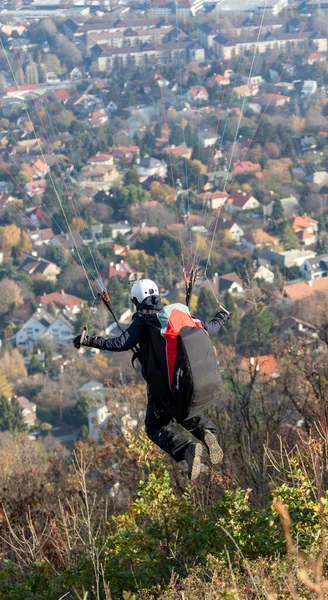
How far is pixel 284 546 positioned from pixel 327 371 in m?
8.89

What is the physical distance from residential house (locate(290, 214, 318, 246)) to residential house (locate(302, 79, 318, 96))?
30.1 meters

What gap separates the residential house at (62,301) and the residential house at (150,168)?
54.5ft

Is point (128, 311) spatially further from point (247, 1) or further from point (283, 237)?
point (247, 1)

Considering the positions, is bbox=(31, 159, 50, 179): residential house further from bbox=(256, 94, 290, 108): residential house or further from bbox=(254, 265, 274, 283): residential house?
bbox=(254, 265, 274, 283): residential house

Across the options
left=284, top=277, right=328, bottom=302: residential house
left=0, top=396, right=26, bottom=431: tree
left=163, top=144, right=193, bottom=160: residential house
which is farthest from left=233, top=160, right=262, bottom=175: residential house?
left=0, top=396, right=26, bottom=431: tree

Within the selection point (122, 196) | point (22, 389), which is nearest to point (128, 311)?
point (22, 389)

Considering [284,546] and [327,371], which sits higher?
[284,546]

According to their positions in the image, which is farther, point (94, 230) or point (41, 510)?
point (94, 230)

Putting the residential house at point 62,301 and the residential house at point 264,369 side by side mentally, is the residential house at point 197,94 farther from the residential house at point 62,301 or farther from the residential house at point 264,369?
the residential house at point 264,369

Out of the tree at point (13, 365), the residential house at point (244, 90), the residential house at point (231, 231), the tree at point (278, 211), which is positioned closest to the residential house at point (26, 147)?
the residential house at point (244, 90)

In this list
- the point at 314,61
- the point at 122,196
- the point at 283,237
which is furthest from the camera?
the point at 314,61

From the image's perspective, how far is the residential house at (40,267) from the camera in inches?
1788

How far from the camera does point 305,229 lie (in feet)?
157

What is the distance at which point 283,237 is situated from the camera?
46.8 m
